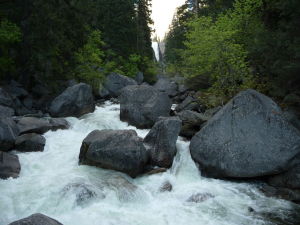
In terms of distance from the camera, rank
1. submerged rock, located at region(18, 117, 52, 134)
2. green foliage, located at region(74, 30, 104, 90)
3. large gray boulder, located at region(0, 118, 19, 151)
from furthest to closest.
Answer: green foliage, located at region(74, 30, 104, 90) < submerged rock, located at region(18, 117, 52, 134) < large gray boulder, located at region(0, 118, 19, 151)

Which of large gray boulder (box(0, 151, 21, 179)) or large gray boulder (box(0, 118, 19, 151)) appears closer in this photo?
large gray boulder (box(0, 151, 21, 179))

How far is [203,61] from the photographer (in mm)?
19984

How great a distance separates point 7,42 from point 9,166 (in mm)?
10469

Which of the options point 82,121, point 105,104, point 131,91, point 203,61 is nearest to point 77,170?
point 82,121

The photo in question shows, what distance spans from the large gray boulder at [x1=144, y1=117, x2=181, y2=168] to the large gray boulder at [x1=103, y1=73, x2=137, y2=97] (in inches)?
649

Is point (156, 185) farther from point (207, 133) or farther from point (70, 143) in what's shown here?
point (70, 143)

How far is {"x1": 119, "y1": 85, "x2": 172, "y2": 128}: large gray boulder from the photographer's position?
17.7 metres

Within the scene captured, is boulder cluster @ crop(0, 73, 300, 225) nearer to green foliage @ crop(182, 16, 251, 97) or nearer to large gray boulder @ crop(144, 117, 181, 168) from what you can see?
large gray boulder @ crop(144, 117, 181, 168)

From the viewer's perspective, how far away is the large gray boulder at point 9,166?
1107cm

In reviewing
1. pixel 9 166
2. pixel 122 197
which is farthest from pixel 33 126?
pixel 122 197

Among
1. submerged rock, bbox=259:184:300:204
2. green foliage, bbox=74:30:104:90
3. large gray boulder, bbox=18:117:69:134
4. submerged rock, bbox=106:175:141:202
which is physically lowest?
submerged rock, bbox=259:184:300:204

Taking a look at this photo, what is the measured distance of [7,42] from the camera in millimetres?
19219

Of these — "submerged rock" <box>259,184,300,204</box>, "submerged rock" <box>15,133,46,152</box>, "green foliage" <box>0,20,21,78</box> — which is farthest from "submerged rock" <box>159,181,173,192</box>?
"green foliage" <box>0,20,21,78</box>

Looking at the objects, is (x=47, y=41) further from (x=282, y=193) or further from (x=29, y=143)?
(x=282, y=193)
